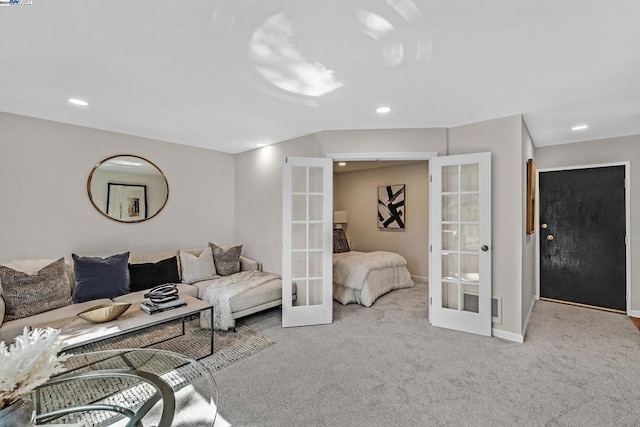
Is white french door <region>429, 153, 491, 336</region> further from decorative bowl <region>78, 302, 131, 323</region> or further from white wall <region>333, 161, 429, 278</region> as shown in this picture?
decorative bowl <region>78, 302, 131, 323</region>

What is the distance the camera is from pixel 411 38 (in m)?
1.75

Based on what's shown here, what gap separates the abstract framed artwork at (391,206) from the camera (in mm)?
5883

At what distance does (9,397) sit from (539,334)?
4123 mm

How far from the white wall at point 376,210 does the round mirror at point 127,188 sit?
3.93 m

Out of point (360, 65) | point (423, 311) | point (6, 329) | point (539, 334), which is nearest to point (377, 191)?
point (423, 311)

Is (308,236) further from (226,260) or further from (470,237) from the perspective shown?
(470,237)

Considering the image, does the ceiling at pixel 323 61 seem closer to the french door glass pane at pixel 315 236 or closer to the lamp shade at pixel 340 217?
the french door glass pane at pixel 315 236

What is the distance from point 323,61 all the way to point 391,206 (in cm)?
436

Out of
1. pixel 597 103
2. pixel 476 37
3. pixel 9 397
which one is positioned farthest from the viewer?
pixel 597 103

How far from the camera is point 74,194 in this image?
3.45 meters

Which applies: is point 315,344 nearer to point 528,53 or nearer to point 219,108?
point 219,108

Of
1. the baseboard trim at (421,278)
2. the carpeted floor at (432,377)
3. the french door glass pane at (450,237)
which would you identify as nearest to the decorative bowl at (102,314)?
the carpeted floor at (432,377)

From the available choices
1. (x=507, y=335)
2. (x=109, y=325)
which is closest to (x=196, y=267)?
(x=109, y=325)

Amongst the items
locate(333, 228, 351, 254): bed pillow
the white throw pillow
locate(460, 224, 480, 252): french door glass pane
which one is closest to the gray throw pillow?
the white throw pillow
